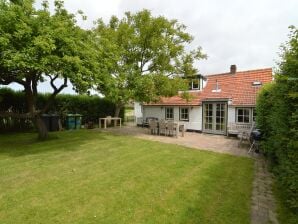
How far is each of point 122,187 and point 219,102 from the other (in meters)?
12.3

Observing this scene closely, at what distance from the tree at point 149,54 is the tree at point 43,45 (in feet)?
13.6

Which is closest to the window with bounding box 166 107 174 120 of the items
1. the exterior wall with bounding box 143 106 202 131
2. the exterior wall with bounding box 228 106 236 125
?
the exterior wall with bounding box 143 106 202 131

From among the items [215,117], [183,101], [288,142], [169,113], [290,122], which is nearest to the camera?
[290,122]

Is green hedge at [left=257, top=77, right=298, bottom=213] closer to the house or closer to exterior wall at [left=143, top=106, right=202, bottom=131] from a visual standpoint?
the house

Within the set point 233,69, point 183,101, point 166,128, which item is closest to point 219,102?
point 183,101

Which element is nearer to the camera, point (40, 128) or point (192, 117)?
point (40, 128)

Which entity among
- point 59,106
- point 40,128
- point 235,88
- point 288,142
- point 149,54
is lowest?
point 40,128

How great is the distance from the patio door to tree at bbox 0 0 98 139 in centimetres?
1039

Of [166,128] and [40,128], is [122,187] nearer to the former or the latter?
[40,128]

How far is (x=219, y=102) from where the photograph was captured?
1567 centimetres

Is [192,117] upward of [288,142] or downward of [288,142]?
upward

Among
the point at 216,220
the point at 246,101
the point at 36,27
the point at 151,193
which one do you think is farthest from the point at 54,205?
the point at 246,101

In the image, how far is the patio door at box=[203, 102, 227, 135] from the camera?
15484mm

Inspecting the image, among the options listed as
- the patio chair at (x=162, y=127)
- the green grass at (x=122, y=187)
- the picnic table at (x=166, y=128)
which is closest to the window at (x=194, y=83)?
the picnic table at (x=166, y=128)
